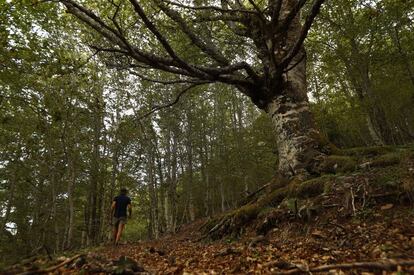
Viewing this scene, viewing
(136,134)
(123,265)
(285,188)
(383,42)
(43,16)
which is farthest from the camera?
(136,134)

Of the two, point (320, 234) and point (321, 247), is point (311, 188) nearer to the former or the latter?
point (320, 234)

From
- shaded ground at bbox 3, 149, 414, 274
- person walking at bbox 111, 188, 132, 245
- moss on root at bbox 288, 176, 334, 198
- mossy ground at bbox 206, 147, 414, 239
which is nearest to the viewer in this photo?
shaded ground at bbox 3, 149, 414, 274

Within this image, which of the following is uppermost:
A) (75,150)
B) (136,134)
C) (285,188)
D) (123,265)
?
(136,134)

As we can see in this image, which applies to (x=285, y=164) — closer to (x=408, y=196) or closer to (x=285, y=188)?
(x=285, y=188)

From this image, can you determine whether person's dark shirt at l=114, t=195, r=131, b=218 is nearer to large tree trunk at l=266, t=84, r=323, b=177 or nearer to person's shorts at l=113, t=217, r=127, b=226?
person's shorts at l=113, t=217, r=127, b=226

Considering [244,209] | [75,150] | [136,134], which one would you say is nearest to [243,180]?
[136,134]

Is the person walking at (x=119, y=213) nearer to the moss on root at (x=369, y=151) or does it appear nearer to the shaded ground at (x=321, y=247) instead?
the shaded ground at (x=321, y=247)

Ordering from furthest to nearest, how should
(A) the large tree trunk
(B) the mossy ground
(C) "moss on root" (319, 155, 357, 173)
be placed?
(A) the large tree trunk
(C) "moss on root" (319, 155, 357, 173)
(B) the mossy ground

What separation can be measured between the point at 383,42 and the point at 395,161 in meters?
11.0

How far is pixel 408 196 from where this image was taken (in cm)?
412

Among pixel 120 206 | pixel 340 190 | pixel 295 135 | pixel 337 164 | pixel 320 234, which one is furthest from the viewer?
pixel 120 206

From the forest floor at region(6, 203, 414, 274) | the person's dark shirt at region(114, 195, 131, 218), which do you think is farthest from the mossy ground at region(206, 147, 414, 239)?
the person's dark shirt at region(114, 195, 131, 218)

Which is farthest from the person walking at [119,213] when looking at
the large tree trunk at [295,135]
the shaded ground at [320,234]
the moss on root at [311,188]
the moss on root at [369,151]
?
the moss on root at [369,151]

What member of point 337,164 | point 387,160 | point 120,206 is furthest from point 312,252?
point 120,206
